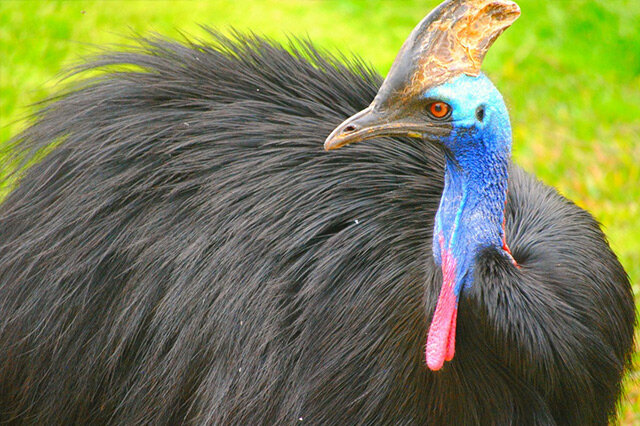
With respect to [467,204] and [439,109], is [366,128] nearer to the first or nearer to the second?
[439,109]

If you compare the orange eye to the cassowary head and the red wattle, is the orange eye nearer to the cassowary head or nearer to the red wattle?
the cassowary head

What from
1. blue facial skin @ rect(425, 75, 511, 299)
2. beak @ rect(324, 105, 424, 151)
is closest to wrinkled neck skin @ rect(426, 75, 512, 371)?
blue facial skin @ rect(425, 75, 511, 299)

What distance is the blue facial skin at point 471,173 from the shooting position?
2.00 meters

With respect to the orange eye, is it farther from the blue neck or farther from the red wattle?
the red wattle

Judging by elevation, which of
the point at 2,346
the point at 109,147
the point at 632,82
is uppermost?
the point at 109,147

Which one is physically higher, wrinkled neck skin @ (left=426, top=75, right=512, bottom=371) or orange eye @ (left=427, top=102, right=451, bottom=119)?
orange eye @ (left=427, top=102, right=451, bottom=119)

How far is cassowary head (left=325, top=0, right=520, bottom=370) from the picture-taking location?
198 cm

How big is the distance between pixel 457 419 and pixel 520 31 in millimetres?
4337

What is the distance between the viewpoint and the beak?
2002mm

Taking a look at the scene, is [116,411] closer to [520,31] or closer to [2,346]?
[2,346]

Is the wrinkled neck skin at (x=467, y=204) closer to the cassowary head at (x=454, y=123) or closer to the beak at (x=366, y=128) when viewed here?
the cassowary head at (x=454, y=123)

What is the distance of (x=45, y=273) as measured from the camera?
268cm

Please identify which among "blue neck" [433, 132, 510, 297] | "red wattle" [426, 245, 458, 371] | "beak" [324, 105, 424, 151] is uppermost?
"beak" [324, 105, 424, 151]

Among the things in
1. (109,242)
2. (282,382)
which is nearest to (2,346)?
(109,242)
